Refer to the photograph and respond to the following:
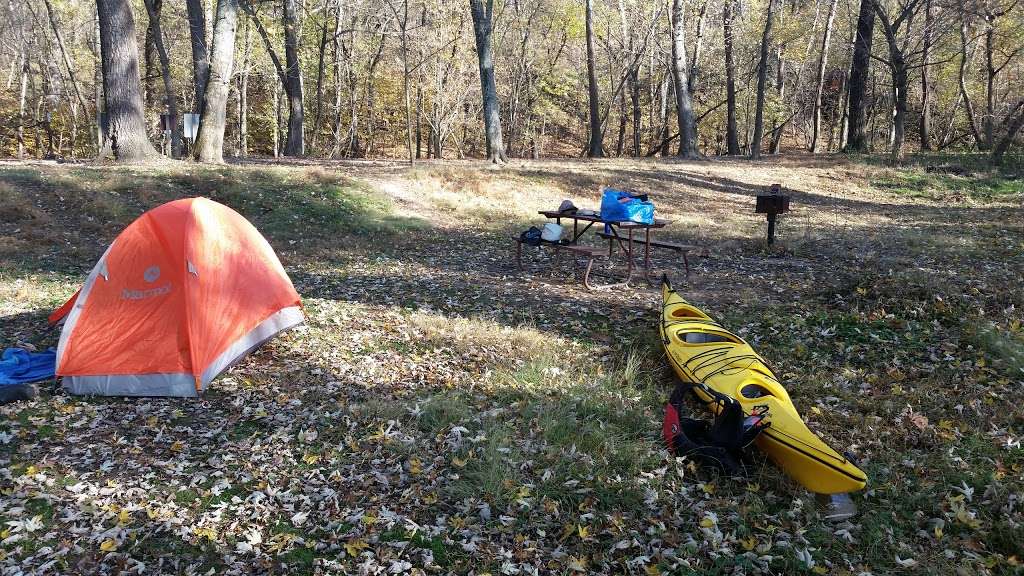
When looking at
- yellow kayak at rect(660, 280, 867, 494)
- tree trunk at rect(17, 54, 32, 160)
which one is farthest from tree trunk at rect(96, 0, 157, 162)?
tree trunk at rect(17, 54, 32, 160)

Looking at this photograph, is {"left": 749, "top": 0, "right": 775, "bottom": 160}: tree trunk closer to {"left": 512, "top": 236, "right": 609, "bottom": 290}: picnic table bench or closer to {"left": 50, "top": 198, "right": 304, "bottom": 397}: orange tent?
{"left": 512, "top": 236, "right": 609, "bottom": 290}: picnic table bench

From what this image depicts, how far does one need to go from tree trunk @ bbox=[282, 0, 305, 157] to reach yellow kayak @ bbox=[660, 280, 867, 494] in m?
19.6

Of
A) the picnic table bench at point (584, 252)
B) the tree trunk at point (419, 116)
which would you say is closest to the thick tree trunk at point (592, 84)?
the tree trunk at point (419, 116)

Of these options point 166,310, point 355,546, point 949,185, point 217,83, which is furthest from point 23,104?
point 949,185

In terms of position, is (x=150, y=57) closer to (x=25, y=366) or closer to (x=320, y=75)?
(x=320, y=75)

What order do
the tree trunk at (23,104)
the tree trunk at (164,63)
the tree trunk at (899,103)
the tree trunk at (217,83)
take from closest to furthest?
the tree trunk at (217,83) → the tree trunk at (899,103) → the tree trunk at (164,63) → the tree trunk at (23,104)

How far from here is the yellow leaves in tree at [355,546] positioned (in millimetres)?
3959

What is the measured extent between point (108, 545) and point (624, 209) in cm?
724

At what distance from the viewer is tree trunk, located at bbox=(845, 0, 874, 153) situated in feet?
72.8

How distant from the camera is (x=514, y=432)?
Answer: 212 inches

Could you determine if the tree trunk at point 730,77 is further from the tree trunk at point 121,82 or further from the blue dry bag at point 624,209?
the tree trunk at point 121,82

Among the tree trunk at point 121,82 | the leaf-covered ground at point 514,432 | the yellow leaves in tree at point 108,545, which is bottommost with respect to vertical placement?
the yellow leaves in tree at point 108,545

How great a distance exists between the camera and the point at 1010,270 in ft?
31.0

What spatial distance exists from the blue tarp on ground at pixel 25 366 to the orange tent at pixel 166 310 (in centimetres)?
40
